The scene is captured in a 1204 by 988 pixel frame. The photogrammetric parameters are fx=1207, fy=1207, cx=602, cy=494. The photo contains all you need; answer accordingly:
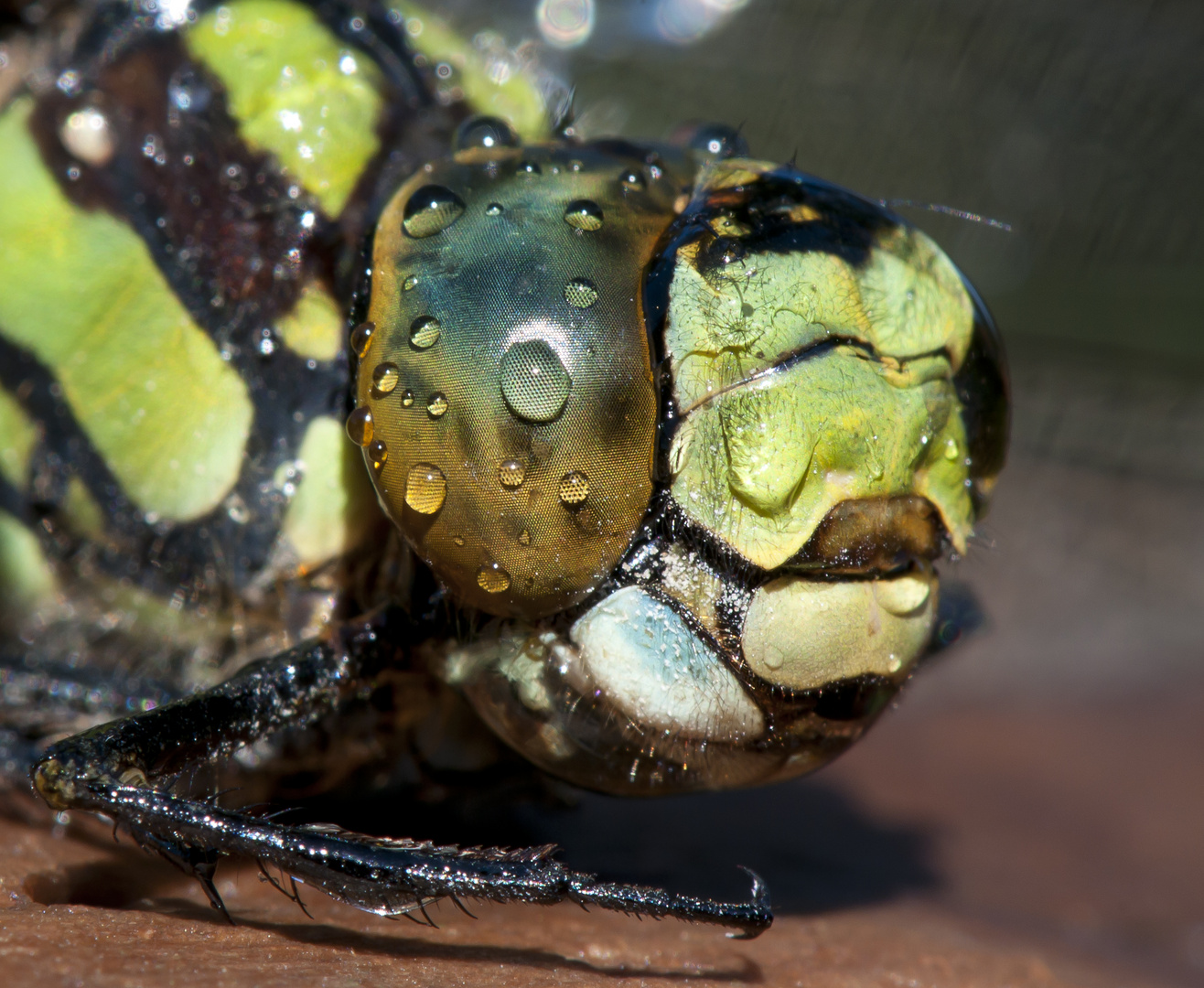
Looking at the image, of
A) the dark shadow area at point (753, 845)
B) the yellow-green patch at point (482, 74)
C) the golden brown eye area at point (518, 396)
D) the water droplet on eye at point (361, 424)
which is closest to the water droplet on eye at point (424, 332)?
the golden brown eye area at point (518, 396)

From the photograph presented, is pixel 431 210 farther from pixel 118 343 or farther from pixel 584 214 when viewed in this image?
pixel 118 343

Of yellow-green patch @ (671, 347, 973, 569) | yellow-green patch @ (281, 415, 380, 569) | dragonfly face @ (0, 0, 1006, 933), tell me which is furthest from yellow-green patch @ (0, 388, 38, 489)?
yellow-green patch @ (671, 347, 973, 569)

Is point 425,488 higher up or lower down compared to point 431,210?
lower down

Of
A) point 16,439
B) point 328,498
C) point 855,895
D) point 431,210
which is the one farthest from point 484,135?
point 855,895

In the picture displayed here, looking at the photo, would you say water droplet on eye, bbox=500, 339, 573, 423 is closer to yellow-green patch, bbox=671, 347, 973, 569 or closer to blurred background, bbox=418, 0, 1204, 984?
yellow-green patch, bbox=671, 347, 973, 569

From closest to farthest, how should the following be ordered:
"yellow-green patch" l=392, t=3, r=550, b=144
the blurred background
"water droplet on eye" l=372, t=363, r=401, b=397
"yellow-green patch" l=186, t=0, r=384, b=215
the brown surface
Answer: the brown surface → "water droplet on eye" l=372, t=363, r=401, b=397 → "yellow-green patch" l=186, t=0, r=384, b=215 → "yellow-green patch" l=392, t=3, r=550, b=144 → the blurred background
